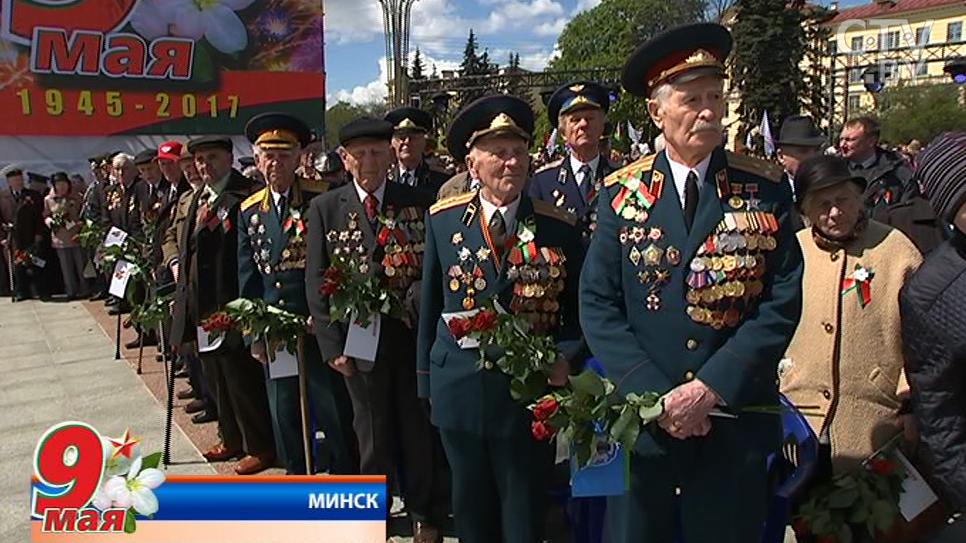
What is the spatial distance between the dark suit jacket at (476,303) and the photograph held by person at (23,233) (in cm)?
1106

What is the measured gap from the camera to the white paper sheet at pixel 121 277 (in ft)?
20.9

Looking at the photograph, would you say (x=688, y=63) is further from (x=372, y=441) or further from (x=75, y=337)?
(x=75, y=337)

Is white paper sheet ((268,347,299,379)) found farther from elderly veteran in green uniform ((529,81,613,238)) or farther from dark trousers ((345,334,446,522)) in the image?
elderly veteran in green uniform ((529,81,613,238))

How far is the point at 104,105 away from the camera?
17203 millimetres

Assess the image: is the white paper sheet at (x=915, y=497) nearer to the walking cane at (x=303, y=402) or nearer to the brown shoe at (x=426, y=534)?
the brown shoe at (x=426, y=534)

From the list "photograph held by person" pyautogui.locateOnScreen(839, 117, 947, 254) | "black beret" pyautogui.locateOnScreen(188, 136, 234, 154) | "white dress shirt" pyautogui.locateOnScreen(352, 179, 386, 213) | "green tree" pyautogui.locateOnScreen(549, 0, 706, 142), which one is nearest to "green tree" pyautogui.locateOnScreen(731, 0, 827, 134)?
"green tree" pyautogui.locateOnScreen(549, 0, 706, 142)

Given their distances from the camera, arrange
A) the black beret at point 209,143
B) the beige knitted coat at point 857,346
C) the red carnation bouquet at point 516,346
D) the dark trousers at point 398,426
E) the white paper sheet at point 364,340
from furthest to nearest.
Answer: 1. the black beret at point 209,143
2. the dark trousers at point 398,426
3. the white paper sheet at point 364,340
4. the beige knitted coat at point 857,346
5. the red carnation bouquet at point 516,346

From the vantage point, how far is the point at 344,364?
3828 mm

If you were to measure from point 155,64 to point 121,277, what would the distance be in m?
13.0

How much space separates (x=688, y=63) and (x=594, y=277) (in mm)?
753

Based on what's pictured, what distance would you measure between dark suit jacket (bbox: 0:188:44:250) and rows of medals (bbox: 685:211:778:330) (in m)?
12.3

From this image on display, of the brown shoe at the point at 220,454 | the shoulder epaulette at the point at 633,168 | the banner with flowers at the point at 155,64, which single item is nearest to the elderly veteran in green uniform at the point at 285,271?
the brown shoe at the point at 220,454

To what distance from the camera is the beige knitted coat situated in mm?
3029

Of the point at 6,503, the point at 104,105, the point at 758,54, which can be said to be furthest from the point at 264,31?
the point at 758,54
